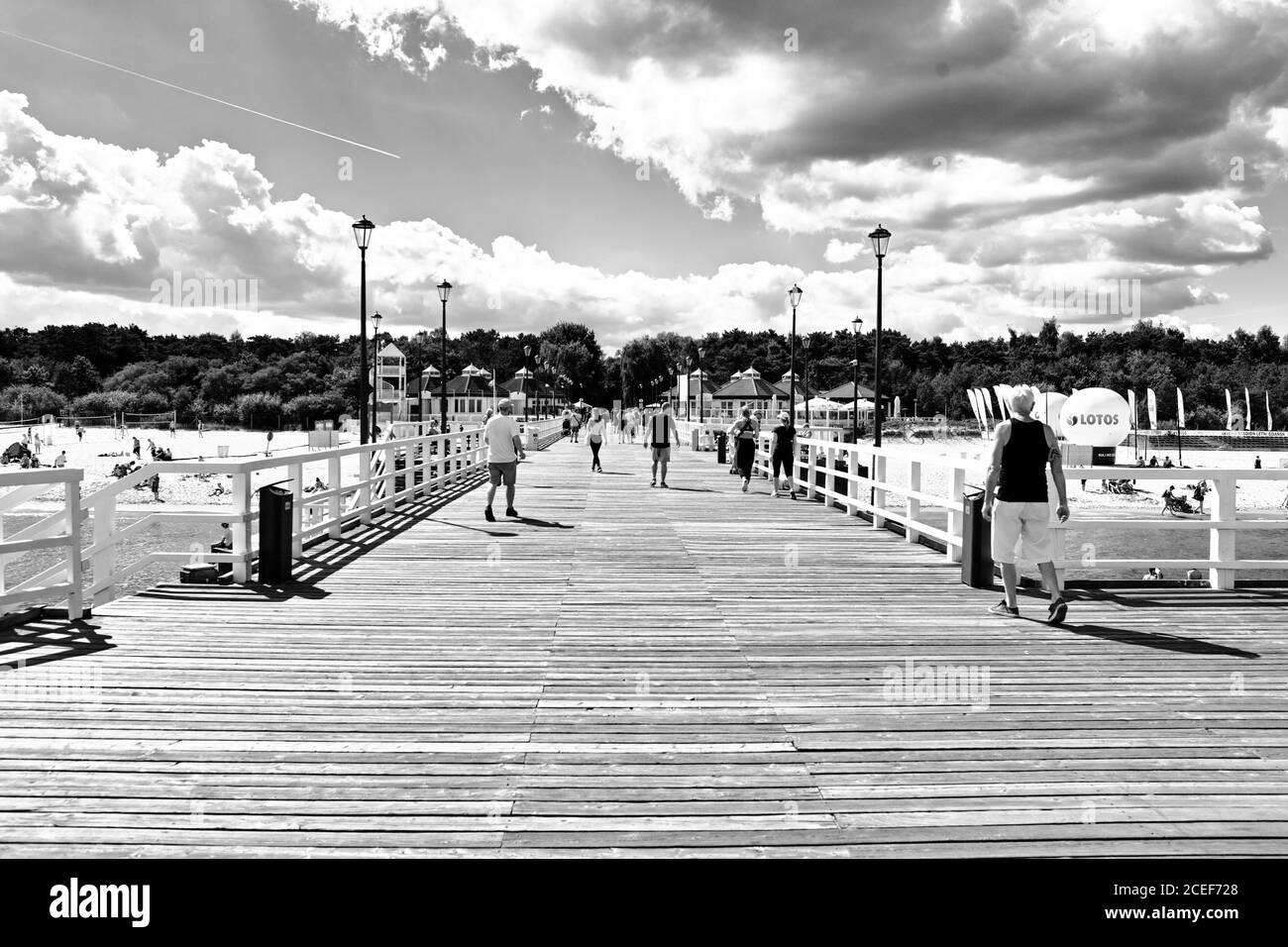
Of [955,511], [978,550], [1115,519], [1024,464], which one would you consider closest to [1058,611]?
[1024,464]

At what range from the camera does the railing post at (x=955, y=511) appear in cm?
981

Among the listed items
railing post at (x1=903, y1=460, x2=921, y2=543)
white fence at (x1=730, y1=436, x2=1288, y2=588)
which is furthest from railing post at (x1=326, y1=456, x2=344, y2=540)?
railing post at (x1=903, y1=460, x2=921, y2=543)

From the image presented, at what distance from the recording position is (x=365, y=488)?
527 inches

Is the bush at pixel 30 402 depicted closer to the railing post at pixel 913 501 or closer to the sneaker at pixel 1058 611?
the railing post at pixel 913 501

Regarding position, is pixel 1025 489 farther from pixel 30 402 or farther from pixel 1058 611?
pixel 30 402

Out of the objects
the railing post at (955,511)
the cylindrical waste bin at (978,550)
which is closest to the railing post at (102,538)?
the cylindrical waste bin at (978,550)

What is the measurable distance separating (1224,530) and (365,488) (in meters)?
10.3

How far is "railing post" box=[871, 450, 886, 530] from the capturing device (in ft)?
44.0

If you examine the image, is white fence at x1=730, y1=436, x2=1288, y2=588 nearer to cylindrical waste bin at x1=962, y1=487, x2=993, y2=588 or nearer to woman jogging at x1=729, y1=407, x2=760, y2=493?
cylindrical waste bin at x1=962, y1=487, x2=993, y2=588

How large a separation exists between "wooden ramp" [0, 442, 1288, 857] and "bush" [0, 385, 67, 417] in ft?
326

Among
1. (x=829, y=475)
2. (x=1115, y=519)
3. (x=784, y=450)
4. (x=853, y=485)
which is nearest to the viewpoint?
(x=1115, y=519)
